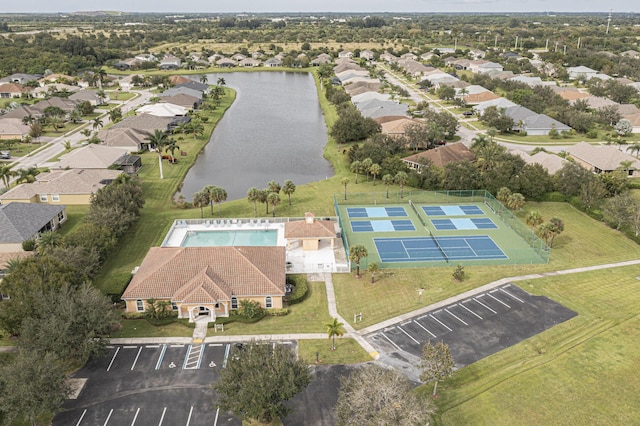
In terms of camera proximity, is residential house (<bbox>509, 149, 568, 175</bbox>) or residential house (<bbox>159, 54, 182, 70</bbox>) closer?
residential house (<bbox>509, 149, 568, 175</bbox>)

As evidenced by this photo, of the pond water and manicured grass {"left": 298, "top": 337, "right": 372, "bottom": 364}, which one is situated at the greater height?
the pond water

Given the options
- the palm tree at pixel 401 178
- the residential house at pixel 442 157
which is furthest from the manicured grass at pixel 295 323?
the residential house at pixel 442 157

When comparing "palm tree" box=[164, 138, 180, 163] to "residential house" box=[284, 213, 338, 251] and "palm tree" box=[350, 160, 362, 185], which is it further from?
"residential house" box=[284, 213, 338, 251]

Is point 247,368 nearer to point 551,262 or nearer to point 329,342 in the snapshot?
point 329,342

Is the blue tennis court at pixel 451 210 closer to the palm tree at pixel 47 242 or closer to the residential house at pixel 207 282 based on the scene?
the residential house at pixel 207 282

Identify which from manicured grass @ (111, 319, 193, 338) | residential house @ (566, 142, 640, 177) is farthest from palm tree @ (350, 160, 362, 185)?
manicured grass @ (111, 319, 193, 338)

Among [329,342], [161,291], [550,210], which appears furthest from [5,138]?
[550,210]

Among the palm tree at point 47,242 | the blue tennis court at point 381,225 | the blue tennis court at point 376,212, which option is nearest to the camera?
the palm tree at point 47,242
